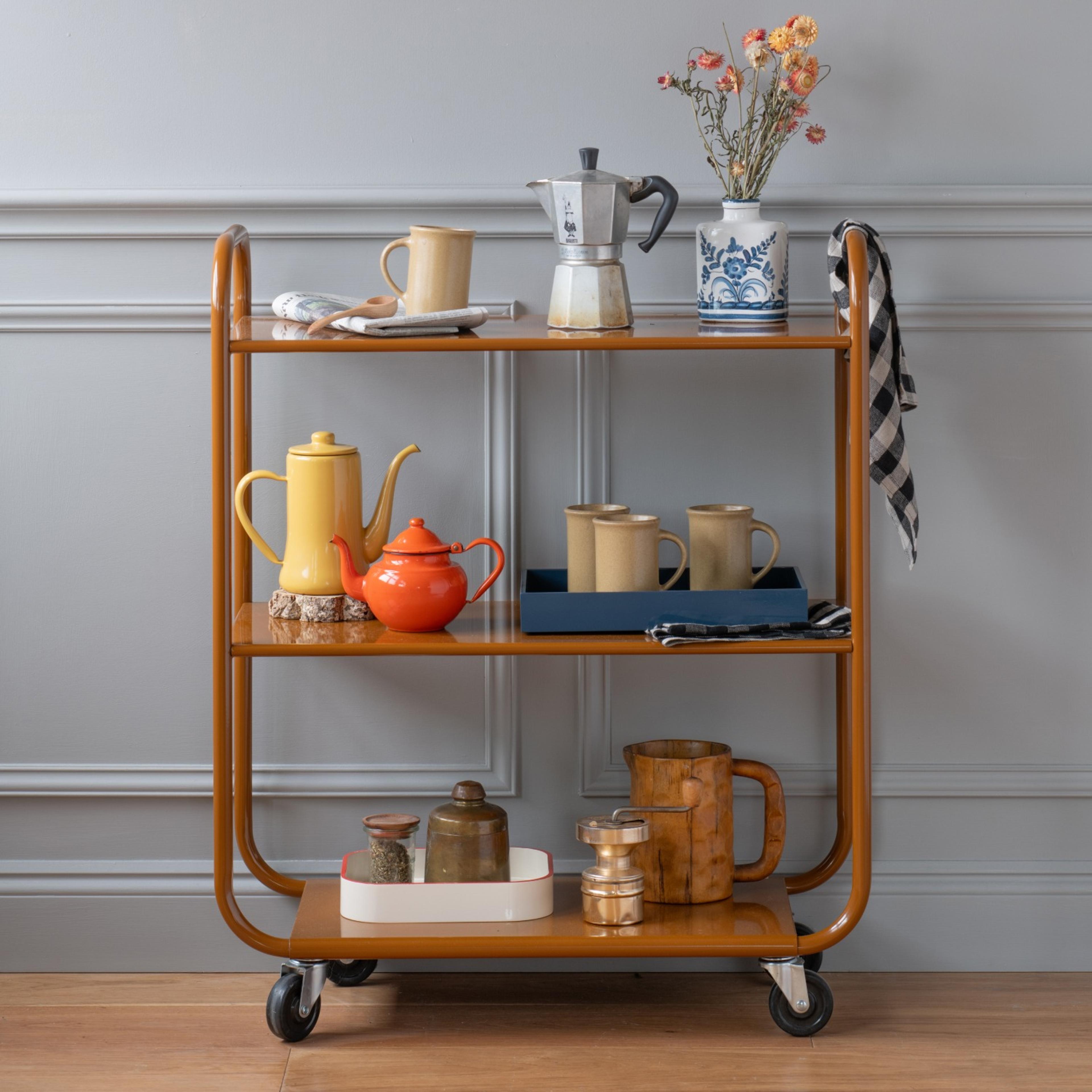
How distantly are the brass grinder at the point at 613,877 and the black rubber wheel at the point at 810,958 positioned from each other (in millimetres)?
281

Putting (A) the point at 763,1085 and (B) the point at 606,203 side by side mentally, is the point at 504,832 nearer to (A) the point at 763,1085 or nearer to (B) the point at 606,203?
(A) the point at 763,1085

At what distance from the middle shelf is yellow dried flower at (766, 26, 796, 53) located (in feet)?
2.54

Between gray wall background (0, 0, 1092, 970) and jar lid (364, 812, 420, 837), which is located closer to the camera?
jar lid (364, 812, 420, 837)

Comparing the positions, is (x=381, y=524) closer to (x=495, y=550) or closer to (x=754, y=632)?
(x=495, y=550)

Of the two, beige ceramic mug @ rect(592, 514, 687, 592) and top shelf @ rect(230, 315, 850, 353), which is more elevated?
top shelf @ rect(230, 315, 850, 353)

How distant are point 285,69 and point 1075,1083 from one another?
1.73 metres

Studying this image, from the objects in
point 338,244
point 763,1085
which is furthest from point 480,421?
point 763,1085

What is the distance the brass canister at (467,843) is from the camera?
5.65ft

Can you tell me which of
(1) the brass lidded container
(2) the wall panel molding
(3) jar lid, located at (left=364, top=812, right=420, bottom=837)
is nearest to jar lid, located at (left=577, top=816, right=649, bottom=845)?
(1) the brass lidded container

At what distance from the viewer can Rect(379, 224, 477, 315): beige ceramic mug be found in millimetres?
1649

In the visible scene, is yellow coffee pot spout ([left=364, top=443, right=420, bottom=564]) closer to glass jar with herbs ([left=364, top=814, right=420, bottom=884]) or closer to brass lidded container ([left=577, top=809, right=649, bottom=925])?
glass jar with herbs ([left=364, top=814, right=420, bottom=884])

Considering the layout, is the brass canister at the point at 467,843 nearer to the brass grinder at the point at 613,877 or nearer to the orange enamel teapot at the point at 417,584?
the brass grinder at the point at 613,877

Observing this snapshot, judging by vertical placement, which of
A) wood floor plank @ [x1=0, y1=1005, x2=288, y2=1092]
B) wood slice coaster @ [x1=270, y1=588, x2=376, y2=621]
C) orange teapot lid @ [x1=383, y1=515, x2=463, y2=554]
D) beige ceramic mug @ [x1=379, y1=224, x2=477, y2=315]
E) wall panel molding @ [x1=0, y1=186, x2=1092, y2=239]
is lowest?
wood floor plank @ [x1=0, y1=1005, x2=288, y2=1092]

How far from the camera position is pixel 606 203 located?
5.32ft
